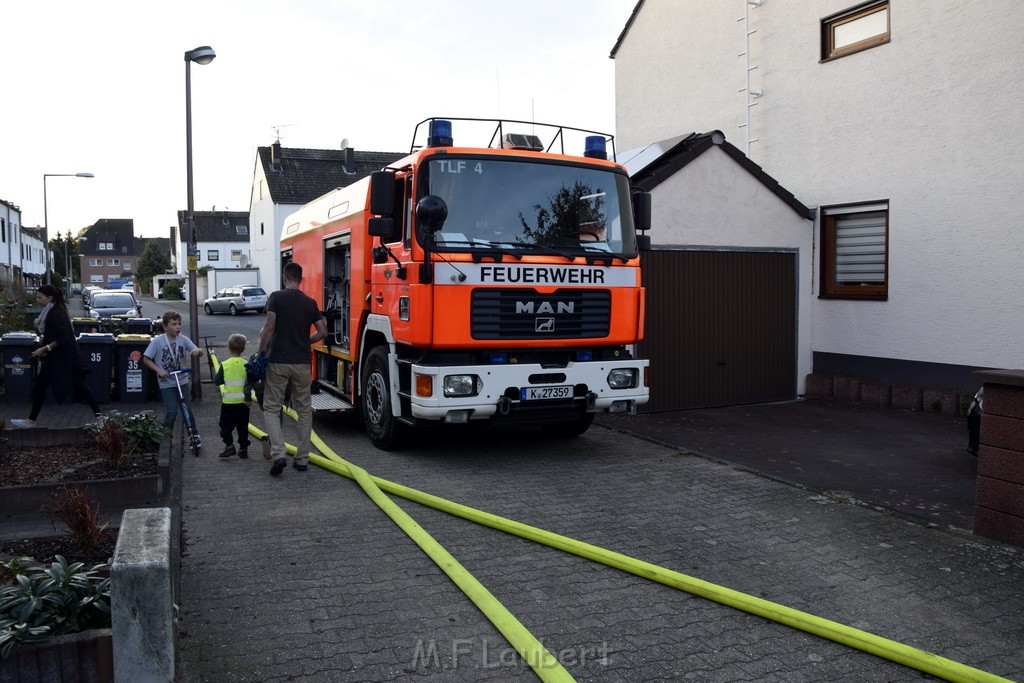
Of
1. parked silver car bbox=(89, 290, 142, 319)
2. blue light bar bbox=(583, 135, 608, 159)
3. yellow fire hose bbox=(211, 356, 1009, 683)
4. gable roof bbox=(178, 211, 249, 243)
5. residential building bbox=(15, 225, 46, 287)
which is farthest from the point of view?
gable roof bbox=(178, 211, 249, 243)

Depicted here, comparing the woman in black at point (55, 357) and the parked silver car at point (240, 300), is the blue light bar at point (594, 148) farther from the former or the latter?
the parked silver car at point (240, 300)

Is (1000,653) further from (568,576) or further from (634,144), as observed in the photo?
(634,144)

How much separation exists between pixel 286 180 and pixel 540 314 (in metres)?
42.8

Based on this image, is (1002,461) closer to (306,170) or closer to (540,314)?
(540,314)

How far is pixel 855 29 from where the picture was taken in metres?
12.8

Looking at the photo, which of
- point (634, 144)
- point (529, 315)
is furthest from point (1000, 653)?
point (634, 144)

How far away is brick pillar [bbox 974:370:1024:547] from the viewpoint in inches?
218

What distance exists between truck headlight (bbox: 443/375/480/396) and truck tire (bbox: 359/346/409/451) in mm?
1061

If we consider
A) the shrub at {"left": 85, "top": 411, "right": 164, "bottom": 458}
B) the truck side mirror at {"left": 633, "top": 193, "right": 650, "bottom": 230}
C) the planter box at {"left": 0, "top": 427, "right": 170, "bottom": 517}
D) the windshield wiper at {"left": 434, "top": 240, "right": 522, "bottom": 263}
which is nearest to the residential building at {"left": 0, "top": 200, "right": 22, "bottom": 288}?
the shrub at {"left": 85, "top": 411, "right": 164, "bottom": 458}

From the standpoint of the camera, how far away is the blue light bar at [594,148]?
347 inches

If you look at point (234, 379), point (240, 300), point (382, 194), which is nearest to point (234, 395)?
point (234, 379)

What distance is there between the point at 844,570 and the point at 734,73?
11.8 m

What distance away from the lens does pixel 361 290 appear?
9336 millimetres

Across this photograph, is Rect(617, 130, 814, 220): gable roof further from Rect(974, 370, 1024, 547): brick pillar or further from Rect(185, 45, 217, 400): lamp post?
Rect(185, 45, 217, 400): lamp post
